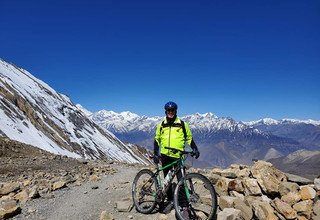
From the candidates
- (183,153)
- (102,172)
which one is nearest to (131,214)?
(183,153)

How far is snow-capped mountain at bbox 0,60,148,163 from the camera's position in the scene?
79.2 meters

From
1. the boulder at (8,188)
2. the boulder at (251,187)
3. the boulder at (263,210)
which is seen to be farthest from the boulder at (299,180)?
the boulder at (8,188)

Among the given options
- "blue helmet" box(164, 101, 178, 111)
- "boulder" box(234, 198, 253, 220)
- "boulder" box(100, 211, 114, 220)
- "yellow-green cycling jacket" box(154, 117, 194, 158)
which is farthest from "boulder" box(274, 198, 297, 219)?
"boulder" box(100, 211, 114, 220)

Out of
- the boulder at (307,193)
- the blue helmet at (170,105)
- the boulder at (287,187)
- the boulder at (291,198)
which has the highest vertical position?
the blue helmet at (170,105)

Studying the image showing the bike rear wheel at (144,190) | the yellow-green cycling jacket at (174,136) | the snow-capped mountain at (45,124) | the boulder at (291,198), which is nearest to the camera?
the yellow-green cycling jacket at (174,136)

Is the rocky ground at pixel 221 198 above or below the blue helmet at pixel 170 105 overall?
below

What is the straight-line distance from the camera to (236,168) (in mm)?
16125

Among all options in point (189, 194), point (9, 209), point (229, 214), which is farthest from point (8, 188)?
point (229, 214)

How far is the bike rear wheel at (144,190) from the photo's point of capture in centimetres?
1320

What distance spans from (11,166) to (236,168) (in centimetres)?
1634

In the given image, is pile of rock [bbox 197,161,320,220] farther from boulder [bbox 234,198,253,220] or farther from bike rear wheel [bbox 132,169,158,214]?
bike rear wheel [bbox 132,169,158,214]

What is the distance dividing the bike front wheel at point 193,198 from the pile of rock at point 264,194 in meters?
0.53

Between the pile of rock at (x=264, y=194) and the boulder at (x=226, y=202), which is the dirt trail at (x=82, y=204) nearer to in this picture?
the boulder at (x=226, y=202)

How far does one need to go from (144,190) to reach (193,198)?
3.04m
